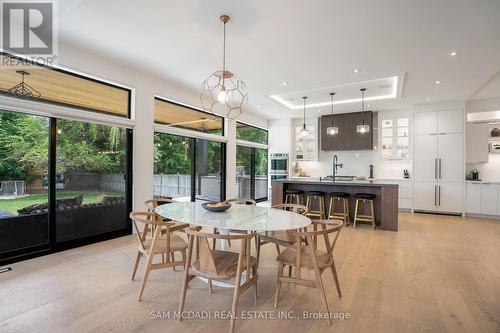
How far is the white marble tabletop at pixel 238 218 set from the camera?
224 cm

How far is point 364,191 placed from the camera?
5.59 metres

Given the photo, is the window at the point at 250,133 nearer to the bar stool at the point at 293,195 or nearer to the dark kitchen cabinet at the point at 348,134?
the dark kitchen cabinet at the point at 348,134

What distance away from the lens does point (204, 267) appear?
2.15 metres

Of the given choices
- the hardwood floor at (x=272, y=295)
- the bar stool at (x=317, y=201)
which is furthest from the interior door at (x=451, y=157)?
the bar stool at (x=317, y=201)

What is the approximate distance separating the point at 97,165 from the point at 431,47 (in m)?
5.37

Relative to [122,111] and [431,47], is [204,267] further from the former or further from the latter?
[431,47]

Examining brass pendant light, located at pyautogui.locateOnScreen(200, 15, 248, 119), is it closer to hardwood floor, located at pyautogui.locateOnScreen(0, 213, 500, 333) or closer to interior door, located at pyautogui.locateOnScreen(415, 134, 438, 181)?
hardwood floor, located at pyautogui.locateOnScreen(0, 213, 500, 333)

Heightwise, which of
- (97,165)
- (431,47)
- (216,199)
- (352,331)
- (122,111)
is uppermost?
(431,47)

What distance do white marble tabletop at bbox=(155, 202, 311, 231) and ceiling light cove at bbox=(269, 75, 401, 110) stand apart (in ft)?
12.2

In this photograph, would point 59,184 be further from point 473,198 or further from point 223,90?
point 473,198

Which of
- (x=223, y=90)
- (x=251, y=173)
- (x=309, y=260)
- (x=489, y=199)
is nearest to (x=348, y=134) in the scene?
(x=251, y=173)

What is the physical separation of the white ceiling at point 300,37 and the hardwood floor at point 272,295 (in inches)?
117

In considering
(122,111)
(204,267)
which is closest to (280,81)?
(122,111)

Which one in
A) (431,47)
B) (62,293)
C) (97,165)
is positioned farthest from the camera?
(97,165)
